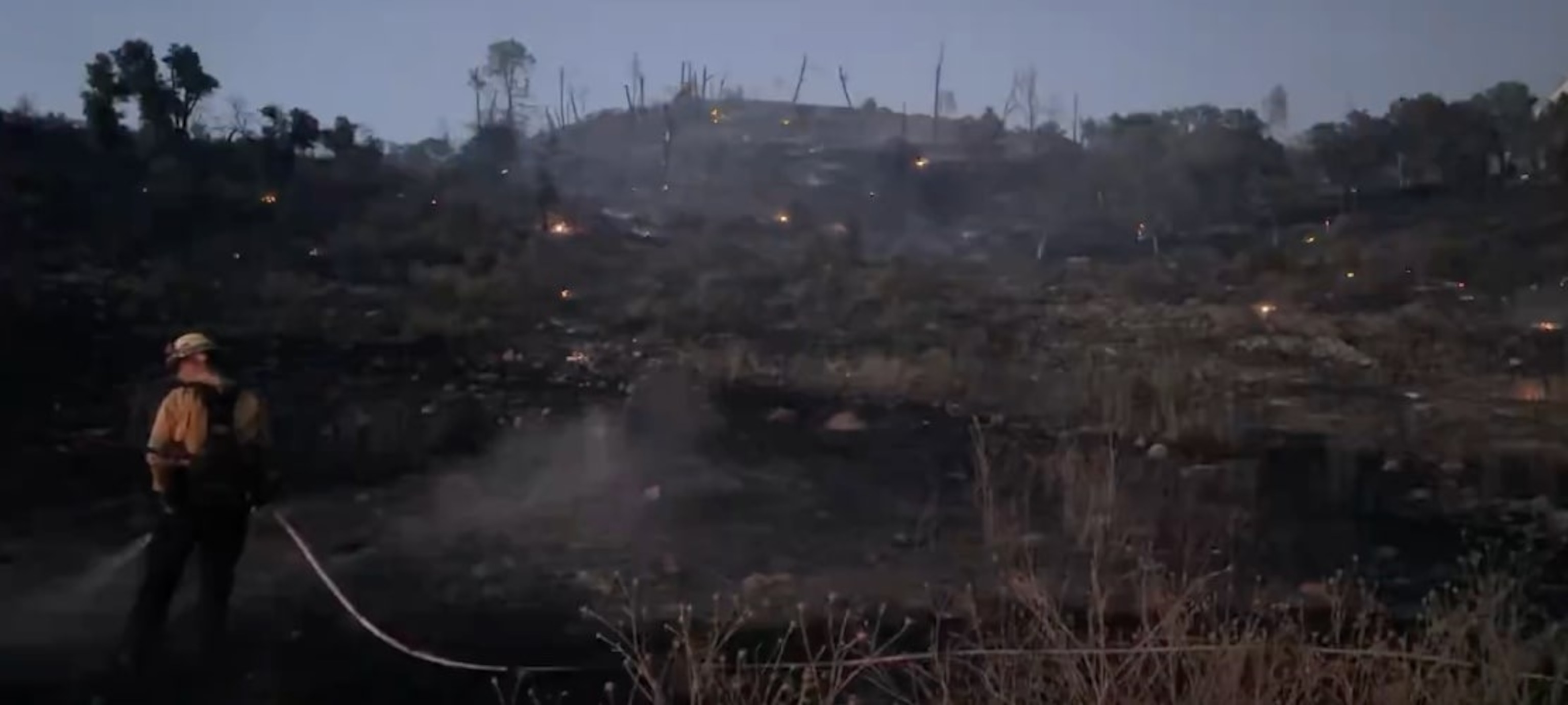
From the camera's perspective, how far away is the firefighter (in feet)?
10.1

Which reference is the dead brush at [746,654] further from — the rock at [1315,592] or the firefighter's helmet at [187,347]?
the firefighter's helmet at [187,347]

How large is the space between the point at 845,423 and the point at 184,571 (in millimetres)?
1733

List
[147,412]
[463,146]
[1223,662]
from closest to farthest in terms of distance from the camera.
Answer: [1223,662] → [147,412] → [463,146]

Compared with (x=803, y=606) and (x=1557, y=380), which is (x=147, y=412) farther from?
(x=1557, y=380)

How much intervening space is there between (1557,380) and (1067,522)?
155 cm

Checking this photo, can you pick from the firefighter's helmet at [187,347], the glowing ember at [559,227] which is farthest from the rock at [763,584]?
the firefighter's helmet at [187,347]

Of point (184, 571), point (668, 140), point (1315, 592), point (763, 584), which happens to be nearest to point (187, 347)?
point (184, 571)

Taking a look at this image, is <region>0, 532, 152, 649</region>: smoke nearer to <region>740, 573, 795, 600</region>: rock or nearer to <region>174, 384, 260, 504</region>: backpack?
<region>174, 384, 260, 504</region>: backpack

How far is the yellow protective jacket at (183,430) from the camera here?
121 inches

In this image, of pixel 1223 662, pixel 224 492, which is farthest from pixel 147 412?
pixel 1223 662

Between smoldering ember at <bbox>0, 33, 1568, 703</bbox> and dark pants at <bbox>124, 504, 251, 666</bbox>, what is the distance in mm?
31

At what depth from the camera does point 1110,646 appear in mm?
2994

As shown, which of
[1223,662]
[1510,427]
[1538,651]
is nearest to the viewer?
[1223,662]

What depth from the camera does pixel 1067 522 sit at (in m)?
3.54
